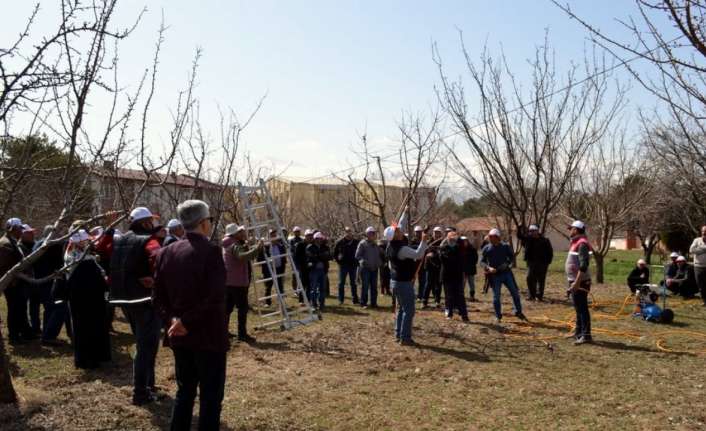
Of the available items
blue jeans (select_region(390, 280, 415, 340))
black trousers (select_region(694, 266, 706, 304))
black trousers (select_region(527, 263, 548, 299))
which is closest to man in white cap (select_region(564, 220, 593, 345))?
blue jeans (select_region(390, 280, 415, 340))

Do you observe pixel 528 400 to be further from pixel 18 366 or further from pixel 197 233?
pixel 18 366

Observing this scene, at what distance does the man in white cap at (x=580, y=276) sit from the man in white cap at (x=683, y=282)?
21.6 feet

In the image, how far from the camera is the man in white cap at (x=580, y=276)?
8.69 m

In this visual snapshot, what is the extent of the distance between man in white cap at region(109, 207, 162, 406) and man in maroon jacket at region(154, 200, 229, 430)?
171cm

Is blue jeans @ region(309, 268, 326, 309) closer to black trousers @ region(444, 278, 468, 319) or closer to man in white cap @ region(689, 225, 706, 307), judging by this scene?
black trousers @ region(444, 278, 468, 319)

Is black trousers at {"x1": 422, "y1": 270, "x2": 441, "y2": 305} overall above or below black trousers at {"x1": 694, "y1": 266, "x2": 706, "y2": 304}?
below

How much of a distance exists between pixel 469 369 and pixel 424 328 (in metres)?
2.69

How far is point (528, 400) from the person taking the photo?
20.8 feet

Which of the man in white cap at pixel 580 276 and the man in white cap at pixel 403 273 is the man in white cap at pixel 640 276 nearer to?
the man in white cap at pixel 580 276

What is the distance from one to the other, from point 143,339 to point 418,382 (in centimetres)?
324

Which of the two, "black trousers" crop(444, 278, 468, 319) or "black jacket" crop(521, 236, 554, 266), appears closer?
"black trousers" crop(444, 278, 468, 319)

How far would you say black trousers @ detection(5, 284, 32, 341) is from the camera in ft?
30.0

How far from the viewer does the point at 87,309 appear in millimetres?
7449

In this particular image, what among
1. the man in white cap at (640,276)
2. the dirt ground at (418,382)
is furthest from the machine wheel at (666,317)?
the man in white cap at (640,276)
